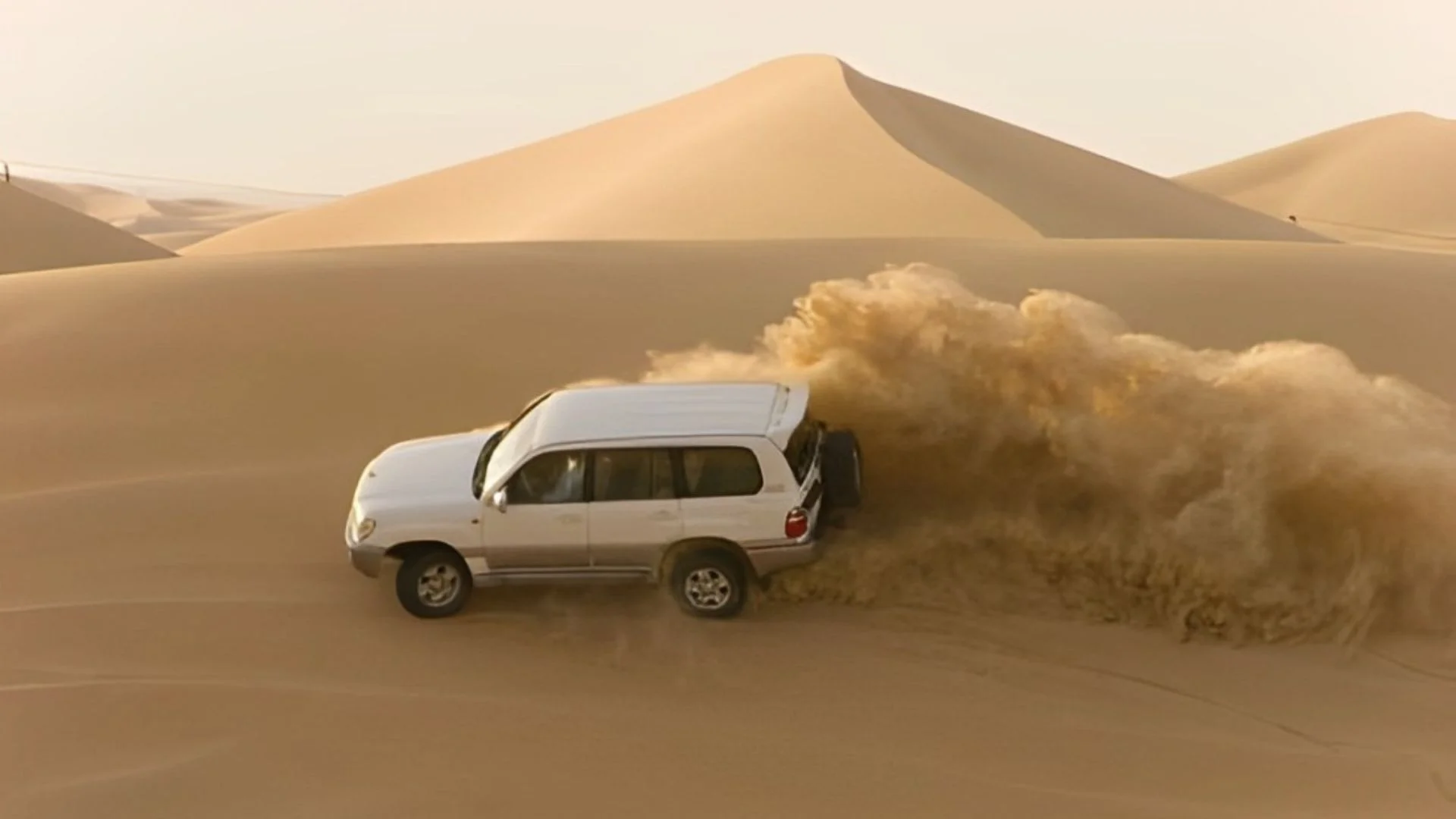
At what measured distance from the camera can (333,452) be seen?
10016 mm

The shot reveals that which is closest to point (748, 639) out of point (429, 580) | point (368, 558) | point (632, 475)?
point (632, 475)

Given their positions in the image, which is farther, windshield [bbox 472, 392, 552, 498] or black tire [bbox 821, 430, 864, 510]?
black tire [bbox 821, 430, 864, 510]

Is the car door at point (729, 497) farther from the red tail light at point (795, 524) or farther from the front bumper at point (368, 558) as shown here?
the front bumper at point (368, 558)

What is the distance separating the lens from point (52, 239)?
93.8 feet

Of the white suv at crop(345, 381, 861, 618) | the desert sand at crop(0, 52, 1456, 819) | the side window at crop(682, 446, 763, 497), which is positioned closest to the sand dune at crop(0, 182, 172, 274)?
the desert sand at crop(0, 52, 1456, 819)

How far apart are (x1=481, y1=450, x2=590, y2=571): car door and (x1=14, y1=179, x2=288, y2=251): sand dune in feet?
258

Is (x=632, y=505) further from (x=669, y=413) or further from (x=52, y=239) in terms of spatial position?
(x=52, y=239)

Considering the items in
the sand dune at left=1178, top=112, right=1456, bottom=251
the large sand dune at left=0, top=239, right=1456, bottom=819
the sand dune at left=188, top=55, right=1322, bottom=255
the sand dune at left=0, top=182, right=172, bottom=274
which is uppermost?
the sand dune at left=1178, top=112, right=1456, bottom=251

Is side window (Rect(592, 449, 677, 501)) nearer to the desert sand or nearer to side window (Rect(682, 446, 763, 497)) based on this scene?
side window (Rect(682, 446, 763, 497))

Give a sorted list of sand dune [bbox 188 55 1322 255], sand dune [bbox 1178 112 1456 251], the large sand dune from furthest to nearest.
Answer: sand dune [bbox 1178 112 1456 251], sand dune [bbox 188 55 1322 255], the large sand dune

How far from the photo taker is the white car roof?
7.19 meters

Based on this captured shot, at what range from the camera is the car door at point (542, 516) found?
280 inches

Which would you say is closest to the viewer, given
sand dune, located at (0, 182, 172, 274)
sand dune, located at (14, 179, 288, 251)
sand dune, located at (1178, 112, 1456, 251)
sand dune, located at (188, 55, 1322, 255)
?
sand dune, located at (0, 182, 172, 274)

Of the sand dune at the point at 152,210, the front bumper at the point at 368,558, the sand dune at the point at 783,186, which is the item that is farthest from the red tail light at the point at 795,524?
the sand dune at the point at 152,210
